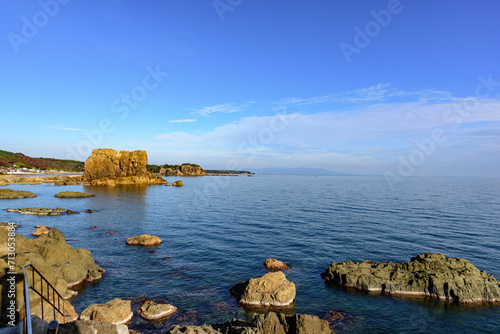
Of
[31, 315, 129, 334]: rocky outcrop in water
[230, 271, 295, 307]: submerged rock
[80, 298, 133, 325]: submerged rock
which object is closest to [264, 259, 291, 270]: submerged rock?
[230, 271, 295, 307]: submerged rock

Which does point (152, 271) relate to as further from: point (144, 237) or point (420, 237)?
point (420, 237)

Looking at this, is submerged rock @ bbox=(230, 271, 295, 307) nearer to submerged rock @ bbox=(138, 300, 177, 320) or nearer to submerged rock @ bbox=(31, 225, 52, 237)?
submerged rock @ bbox=(138, 300, 177, 320)

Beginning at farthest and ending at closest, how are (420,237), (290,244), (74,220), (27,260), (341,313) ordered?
1. (74,220)
2. (420,237)
3. (290,244)
4. (27,260)
5. (341,313)

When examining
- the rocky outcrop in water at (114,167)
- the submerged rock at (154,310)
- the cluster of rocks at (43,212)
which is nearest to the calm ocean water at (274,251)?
the submerged rock at (154,310)

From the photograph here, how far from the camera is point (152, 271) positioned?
97.5 feet

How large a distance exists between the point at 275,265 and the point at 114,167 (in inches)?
5473

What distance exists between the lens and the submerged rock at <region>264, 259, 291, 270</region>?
1213 inches

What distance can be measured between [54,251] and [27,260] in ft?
18.5

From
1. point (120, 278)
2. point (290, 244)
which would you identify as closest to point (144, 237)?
point (120, 278)

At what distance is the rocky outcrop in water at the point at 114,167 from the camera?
143 metres

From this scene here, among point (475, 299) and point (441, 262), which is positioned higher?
point (441, 262)

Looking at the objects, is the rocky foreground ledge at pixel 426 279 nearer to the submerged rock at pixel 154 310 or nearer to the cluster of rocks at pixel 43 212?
the submerged rock at pixel 154 310

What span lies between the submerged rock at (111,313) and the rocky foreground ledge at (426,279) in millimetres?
18918

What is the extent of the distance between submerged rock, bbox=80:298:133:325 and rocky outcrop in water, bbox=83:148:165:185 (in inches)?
5206
